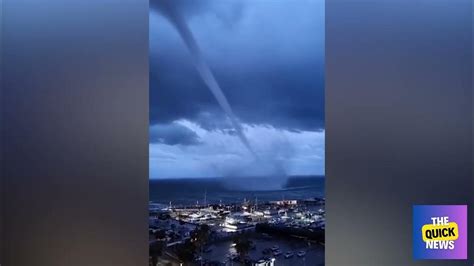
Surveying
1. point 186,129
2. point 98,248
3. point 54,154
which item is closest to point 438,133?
point 186,129

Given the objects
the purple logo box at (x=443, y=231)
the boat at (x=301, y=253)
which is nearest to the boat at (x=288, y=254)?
the boat at (x=301, y=253)

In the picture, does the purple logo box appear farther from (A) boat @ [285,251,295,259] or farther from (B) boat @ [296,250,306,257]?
(A) boat @ [285,251,295,259]

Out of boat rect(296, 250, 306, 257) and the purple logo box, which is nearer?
the purple logo box

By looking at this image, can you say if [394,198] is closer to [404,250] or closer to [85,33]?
[404,250]

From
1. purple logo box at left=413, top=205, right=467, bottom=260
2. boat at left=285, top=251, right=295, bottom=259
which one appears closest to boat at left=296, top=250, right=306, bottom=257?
boat at left=285, top=251, right=295, bottom=259

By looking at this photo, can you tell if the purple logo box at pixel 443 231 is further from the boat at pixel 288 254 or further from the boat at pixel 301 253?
the boat at pixel 288 254

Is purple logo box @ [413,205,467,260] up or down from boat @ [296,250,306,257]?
up

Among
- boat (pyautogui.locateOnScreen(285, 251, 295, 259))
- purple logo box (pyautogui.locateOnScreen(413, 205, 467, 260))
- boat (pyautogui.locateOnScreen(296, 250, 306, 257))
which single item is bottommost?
boat (pyautogui.locateOnScreen(285, 251, 295, 259))

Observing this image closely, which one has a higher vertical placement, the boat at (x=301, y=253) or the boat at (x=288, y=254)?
the boat at (x=301, y=253)

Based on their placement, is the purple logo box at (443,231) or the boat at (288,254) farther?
the boat at (288,254)
